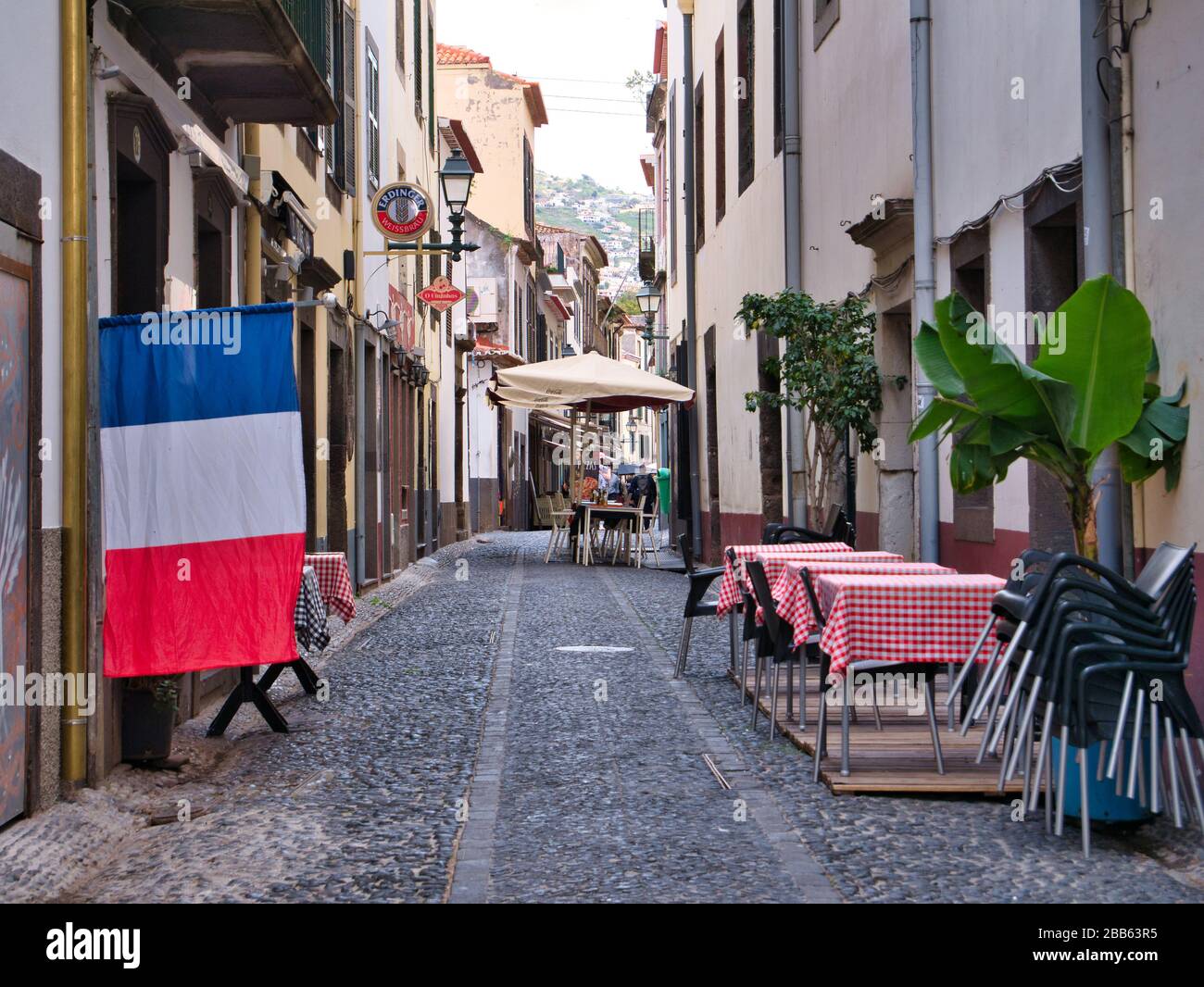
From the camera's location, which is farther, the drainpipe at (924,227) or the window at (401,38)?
the window at (401,38)

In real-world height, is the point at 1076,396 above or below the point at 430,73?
below

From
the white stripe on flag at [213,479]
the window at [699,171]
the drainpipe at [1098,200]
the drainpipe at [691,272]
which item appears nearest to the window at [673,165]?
the drainpipe at [691,272]

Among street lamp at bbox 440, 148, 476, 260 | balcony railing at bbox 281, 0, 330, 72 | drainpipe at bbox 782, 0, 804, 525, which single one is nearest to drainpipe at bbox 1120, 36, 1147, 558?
balcony railing at bbox 281, 0, 330, 72

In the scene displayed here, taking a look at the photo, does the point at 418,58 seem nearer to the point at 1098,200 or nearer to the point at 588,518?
the point at 588,518

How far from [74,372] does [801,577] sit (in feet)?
11.2

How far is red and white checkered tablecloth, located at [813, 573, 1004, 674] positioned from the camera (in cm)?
662

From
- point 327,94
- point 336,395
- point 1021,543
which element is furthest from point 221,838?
point 336,395

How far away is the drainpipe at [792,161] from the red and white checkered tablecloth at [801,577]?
742 cm

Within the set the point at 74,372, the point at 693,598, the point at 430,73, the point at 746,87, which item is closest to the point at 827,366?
the point at 693,598

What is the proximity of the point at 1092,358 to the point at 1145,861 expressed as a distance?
1979 mm

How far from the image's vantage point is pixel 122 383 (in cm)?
684

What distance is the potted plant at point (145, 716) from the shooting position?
7039 millimetres

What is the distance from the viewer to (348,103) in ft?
55.8

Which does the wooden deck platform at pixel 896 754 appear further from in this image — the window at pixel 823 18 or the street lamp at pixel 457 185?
the street lamp at pixel 457 185
